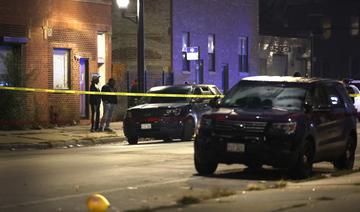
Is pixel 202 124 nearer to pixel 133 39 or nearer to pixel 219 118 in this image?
pixel 219 118

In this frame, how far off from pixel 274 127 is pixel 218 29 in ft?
100

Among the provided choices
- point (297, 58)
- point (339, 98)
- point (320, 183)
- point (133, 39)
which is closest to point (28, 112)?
point (133, 39)

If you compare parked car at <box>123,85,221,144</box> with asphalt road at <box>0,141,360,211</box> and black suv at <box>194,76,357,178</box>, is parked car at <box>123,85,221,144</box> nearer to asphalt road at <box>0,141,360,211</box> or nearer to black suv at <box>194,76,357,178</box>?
asphalt road at <box>0,141,360,211</box>

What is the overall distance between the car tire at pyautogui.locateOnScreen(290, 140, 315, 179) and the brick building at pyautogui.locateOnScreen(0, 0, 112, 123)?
16.2 meters

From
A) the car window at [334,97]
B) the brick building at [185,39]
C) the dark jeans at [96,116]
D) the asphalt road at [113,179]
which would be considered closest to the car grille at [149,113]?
the dark jeans at [96,116]

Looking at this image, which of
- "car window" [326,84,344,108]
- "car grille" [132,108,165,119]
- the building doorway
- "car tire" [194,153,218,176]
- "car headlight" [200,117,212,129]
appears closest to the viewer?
"car headlight" [200,117,212,129]

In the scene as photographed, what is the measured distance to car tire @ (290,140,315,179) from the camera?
1404 centimetres

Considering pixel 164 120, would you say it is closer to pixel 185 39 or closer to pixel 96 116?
pixel 96 116

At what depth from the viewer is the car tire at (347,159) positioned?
637 inches

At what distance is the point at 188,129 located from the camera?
2422 cm

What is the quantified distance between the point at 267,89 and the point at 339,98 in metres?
1.94

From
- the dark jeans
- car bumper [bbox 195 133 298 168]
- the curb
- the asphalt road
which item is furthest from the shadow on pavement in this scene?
the dark jeans

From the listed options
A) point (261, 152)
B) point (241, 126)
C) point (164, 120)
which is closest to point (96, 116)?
point (164, 120)

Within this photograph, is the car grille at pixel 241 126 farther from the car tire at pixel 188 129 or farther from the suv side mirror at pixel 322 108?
the car tire at pixel 188 129
